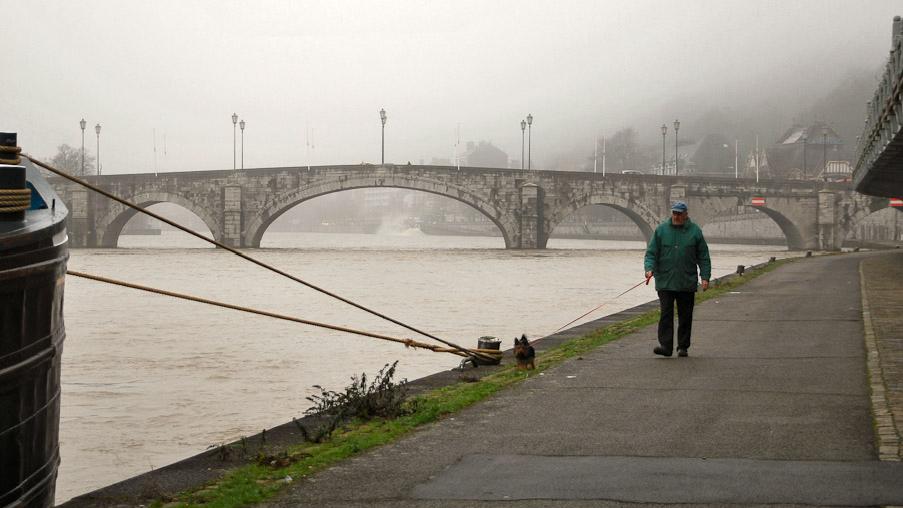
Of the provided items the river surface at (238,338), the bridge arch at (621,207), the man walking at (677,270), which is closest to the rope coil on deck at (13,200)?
the river surface at (238,338)

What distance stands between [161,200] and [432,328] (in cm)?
5168

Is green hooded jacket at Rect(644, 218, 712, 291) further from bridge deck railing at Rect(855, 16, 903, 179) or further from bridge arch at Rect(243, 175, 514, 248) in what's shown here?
bridge arch at Rect(243, 175, 514, 248)

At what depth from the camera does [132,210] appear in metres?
68.5

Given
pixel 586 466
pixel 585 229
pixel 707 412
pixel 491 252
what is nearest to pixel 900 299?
pixel 707 412

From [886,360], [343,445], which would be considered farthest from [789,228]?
[343,445]

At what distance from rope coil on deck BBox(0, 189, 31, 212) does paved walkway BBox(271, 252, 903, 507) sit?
1.81 meters

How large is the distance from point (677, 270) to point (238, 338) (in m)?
10.3

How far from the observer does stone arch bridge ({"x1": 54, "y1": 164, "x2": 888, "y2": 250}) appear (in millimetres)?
66375

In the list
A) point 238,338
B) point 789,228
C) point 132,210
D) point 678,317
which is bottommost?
point 238,338

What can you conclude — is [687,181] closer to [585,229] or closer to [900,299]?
[585,229]

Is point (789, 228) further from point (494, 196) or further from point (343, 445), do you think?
point (343, 445)

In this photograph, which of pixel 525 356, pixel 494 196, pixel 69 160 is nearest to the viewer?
pixel 525 356

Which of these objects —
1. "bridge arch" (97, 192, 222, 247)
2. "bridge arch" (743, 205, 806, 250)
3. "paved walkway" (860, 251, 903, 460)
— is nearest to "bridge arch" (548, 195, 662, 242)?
"bridge arch" (743, 205, 806, 250)

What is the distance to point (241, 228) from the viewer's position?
66.8 meters
